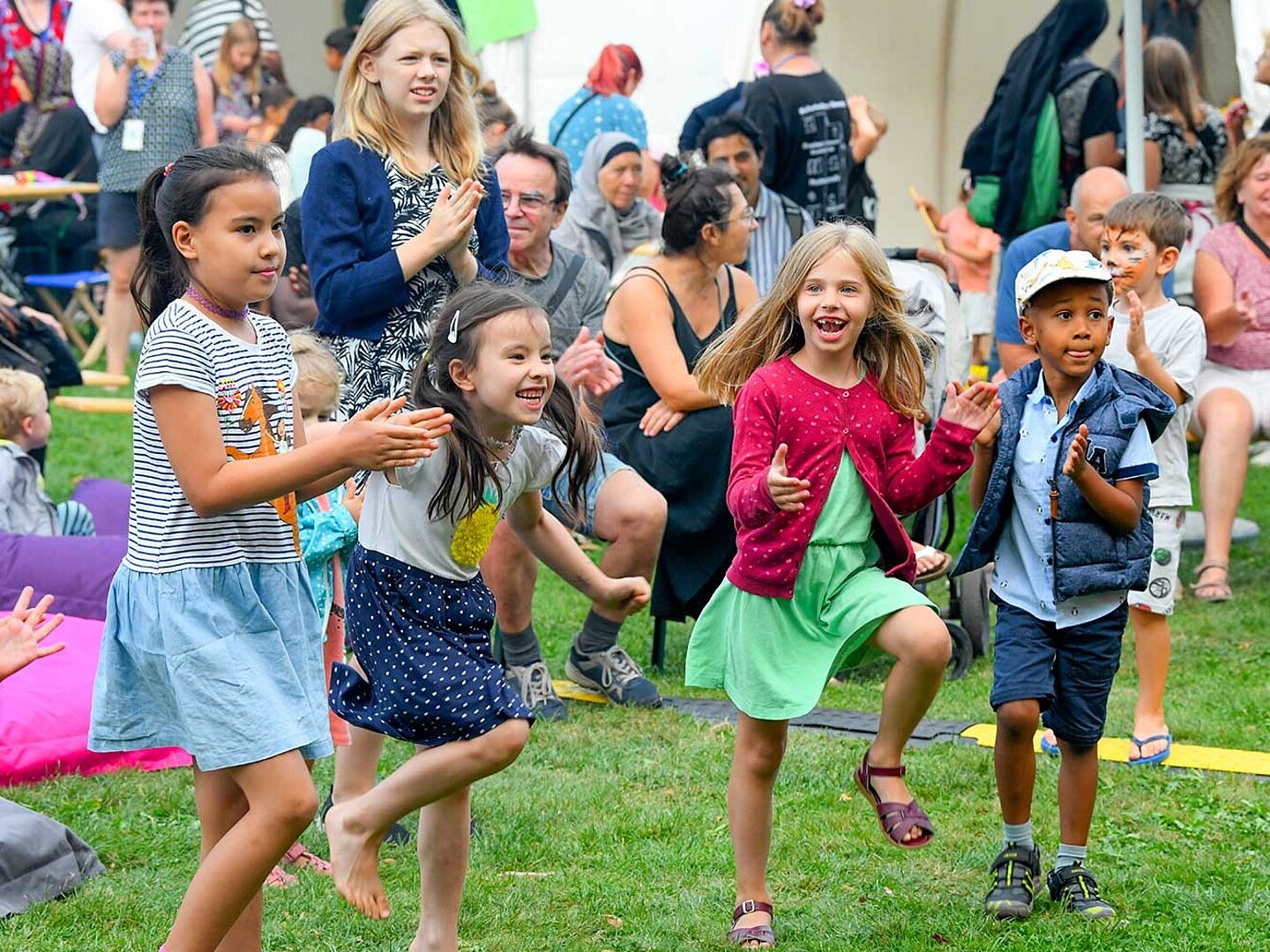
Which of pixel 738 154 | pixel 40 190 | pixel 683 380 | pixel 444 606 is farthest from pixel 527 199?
pixel 40 190

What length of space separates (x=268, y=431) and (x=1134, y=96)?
5.78m

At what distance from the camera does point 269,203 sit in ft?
10.5

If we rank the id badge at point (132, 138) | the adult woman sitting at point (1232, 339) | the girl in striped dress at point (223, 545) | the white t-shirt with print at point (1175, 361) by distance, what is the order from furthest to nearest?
the id badge at point (132, 138), the adult woman sitting at point (1232, 339), the white t-shirt with print at point (1175, 361), the girl in striped dress at point (223, 545)

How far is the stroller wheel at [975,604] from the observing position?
6.52 metres

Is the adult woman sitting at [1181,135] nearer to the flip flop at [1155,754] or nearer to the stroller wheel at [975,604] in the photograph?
the stroller wheel at [975,604]

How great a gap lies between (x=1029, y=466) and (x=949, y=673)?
257cm

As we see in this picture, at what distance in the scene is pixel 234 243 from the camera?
317 cm

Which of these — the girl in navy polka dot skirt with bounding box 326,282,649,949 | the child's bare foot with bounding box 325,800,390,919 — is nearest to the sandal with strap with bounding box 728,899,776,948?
the girl in navy polka dot skirt with bounding box 326,282,649,949

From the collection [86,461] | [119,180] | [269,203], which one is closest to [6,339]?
[86,461]

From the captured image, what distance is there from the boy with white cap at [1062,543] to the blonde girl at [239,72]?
970 cm

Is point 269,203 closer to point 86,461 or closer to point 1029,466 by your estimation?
point 1029,466

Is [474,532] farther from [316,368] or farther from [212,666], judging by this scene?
[316,368]

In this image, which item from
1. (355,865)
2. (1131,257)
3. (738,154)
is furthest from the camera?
(738,154)

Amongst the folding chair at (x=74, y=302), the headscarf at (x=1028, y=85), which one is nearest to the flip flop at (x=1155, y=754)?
the headscarf at (x=1028, y=85)
